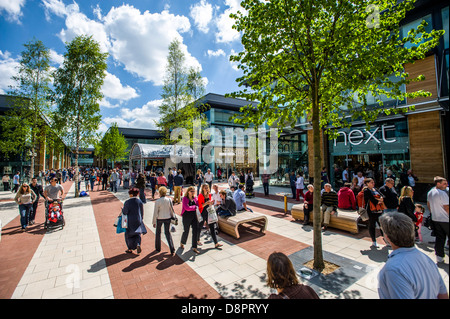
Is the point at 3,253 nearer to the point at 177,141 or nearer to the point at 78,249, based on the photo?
the point at 78,249

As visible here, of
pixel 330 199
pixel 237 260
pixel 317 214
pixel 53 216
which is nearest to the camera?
pixel 317 214

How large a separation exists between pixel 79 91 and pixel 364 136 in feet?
66.8

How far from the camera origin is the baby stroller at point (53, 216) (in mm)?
7605

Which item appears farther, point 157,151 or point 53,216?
point 157,151

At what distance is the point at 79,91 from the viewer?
15664mm

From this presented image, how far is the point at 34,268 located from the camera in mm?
4883

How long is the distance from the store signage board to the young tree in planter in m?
10.7

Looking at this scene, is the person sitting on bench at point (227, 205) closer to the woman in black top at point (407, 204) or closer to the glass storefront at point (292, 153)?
the woman in black top at point (407, 204)

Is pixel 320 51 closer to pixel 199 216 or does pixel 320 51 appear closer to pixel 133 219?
pixel 199 216

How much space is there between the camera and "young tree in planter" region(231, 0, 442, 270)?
4.17 metres

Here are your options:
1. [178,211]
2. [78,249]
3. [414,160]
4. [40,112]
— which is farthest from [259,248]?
[40,112]

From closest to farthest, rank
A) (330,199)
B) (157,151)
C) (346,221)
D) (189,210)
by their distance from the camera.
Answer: (189,210)
(346,221)
(330,199)
(157,151)

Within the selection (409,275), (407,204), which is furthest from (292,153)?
(409,275)

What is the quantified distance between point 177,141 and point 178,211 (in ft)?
40.1
